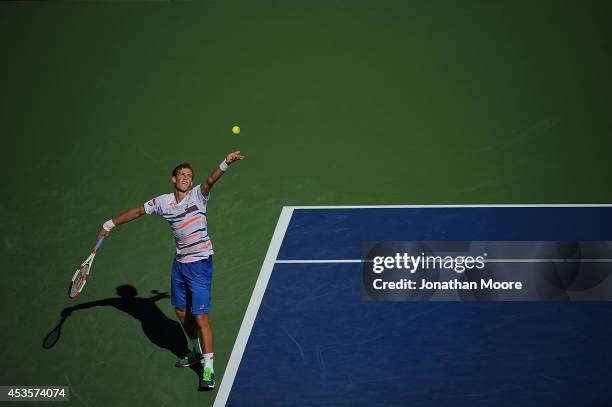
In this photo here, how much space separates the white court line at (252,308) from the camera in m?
9.20

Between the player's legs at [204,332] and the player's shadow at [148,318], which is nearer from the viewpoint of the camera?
the player's legs at [204,332]

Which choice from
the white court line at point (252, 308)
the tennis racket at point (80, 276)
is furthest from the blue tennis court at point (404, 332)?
→ the tennis racket at point (80, 276)

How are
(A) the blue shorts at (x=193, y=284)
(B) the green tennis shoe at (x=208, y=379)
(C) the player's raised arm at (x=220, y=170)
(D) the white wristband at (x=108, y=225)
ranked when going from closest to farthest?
1. (C) the player's raised arm at (x=220, y=170)
2. (A) the blue shorts at (x=193, y=284)
3. (B) the green tennis shoe at (x=208, y=379)
4. (D) the white wristband at (x=108, y=225)

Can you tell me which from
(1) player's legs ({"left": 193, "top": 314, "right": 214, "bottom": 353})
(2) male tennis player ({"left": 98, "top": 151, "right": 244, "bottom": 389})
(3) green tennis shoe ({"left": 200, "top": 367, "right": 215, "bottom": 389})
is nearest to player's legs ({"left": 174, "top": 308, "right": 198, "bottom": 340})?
(2) male tennis player ({"left": 98, "top": 151, "right": 244, "bottom": 389})

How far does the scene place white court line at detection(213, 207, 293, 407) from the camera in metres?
9.20

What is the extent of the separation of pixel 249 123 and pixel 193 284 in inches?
135

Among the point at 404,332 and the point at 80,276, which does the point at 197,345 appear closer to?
the point at 80,276

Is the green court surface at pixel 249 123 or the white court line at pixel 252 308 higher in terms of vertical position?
the green court surface at pixel 249 123

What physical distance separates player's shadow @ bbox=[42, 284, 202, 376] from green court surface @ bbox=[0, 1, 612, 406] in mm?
28

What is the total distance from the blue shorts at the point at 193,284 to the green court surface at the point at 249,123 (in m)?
0.92

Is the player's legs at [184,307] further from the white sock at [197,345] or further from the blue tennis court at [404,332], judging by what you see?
the blue tennis court at [404,332]

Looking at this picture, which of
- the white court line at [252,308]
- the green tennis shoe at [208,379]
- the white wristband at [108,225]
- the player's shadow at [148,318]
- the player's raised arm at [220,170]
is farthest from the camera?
the player's shadow at [148,318]

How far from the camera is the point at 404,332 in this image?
976 centimetres

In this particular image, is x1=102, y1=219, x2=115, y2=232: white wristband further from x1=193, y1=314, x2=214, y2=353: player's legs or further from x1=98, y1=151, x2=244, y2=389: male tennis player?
→ x1=193, y1=314, x2=214, y2=353: player's legs
